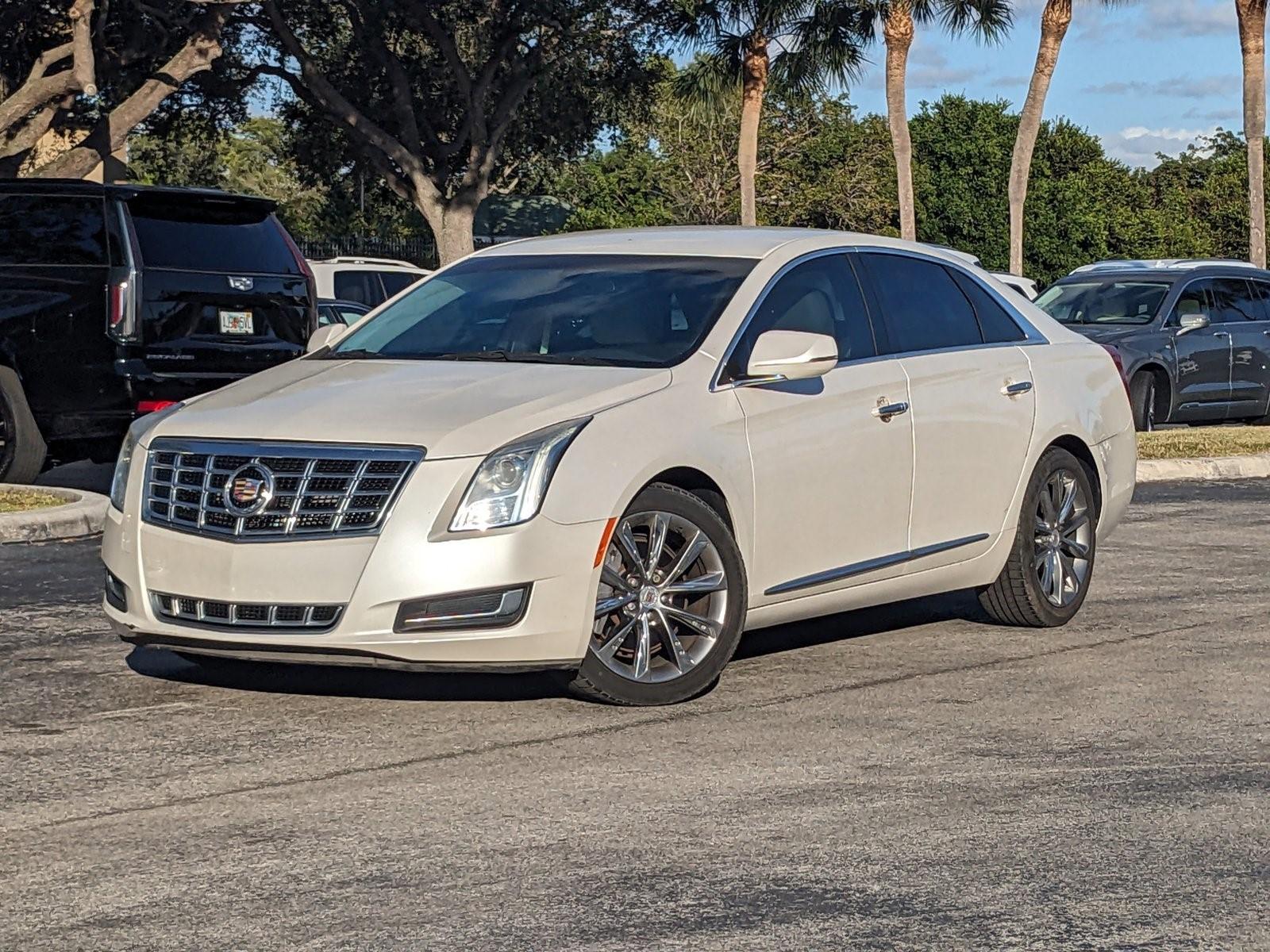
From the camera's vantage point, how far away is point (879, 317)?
27.5 feet

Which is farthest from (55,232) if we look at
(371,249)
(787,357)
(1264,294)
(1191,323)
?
(371,249)

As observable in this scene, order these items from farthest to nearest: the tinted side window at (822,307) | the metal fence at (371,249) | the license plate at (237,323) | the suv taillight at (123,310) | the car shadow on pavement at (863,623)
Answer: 1. the metal fence at (371,249)
2. the license plate at (237,323)
3. the suv taillight at (123,310)
4. the car shadow on pavement at (863,623)
5. the tinted side window at (822,307)

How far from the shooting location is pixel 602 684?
6.97 m

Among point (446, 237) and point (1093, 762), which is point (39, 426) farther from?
point (446, 237)

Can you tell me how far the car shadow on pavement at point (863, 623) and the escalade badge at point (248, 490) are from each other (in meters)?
2.32

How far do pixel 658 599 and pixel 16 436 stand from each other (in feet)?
24.5

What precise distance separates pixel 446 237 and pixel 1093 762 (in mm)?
34300

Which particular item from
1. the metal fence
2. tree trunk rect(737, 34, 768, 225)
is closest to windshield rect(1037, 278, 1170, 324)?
tree trunk rect(737, 34, 768, 225)

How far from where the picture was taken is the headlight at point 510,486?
6.62 metres

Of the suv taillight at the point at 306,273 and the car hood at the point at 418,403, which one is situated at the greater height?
the suv taillight at the point at 306,273

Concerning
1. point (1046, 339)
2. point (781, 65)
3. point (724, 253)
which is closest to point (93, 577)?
point (724, 253)

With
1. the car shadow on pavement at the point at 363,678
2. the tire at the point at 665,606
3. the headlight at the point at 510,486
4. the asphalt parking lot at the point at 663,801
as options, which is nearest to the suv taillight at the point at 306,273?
the asphalt parking lot at the point at 663,801

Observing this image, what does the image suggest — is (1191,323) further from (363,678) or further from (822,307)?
(363,678)

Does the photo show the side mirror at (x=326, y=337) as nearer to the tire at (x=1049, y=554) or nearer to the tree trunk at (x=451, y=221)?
the tire at (x=1049, y=554)
